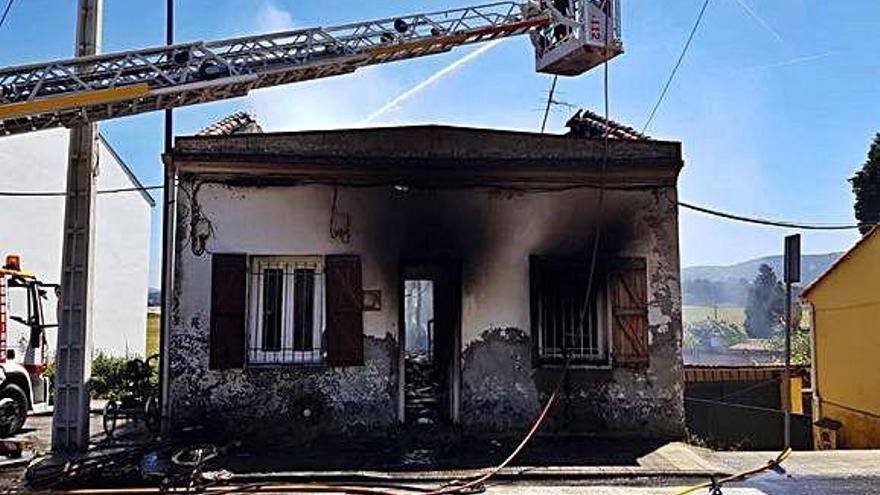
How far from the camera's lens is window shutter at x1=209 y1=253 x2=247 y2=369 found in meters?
10.9

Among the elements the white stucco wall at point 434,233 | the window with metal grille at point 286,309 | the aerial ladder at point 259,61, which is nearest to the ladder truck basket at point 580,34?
the aerial ladder at point 259,61

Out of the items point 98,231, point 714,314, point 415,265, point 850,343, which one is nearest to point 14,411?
point 415,265

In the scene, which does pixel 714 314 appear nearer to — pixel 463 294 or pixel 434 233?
pixel 463 294

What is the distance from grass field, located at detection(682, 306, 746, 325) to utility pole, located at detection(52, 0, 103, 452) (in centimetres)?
6570

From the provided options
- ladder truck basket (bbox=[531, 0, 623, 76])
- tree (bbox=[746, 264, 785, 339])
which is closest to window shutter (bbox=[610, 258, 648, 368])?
ladder truck basket (bbox=[531, 0, 623, 76])

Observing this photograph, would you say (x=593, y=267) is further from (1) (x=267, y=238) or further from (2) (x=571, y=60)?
(1) (x=267, y=238)

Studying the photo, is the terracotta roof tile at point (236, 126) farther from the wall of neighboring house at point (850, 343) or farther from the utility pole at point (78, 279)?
the wall of neighboring house at point (850, 343)

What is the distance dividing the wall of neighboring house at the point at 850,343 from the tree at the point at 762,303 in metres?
45.9

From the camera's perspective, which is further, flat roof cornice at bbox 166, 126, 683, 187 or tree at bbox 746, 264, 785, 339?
tree at bbox 746, 264, 785, 339

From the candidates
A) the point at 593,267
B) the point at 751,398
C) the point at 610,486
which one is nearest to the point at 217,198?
the point at 593,267

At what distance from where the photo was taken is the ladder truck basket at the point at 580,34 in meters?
11.8

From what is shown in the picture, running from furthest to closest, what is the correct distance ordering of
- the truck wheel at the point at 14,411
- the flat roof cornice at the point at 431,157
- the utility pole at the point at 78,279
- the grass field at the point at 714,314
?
the grass field at the point at 714,314
the truck wheel at the point at 14,411
the flat roof cornice at the point at 431,157
the utility pole at the point at 78,279

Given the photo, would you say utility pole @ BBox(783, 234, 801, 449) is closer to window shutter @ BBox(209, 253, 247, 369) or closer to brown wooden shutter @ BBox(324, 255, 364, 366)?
brown wooden shutter @ BBox(324, 255, 364, 366)

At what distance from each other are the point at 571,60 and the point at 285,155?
→ 15.7ft
